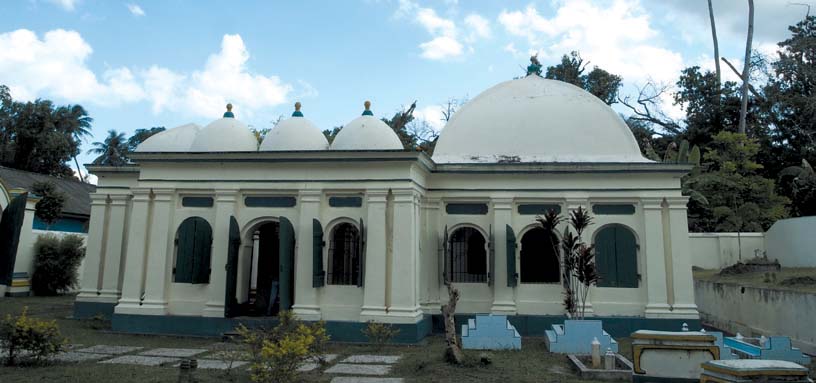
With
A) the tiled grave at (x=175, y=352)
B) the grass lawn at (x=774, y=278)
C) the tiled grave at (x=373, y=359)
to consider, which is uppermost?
the grass lawn at (x=774, y=278)

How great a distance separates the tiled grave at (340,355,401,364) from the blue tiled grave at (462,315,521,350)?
69.6 inches

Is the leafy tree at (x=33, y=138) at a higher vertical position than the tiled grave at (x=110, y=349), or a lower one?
higher

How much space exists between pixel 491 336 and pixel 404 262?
2485 mm

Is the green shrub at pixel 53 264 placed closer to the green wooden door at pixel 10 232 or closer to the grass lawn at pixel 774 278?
the green wooden door at pixel 10 232

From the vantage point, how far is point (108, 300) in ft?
51.8

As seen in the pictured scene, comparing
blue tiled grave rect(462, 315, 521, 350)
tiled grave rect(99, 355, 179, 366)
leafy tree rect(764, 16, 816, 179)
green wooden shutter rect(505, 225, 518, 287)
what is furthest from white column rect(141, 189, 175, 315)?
leafy tree rect(764, 16, 816, 179)

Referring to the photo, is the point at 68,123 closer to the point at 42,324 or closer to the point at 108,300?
the point at 108,300

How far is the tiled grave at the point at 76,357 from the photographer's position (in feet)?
32.4

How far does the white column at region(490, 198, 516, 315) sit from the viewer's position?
13.9m

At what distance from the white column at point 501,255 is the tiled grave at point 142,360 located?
745cm

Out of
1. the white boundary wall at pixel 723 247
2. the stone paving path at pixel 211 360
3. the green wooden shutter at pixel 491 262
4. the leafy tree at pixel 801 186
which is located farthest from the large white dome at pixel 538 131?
the leafy tree at pixel 801 186

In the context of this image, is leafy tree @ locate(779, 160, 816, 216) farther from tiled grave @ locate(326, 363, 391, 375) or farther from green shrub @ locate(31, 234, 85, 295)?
green shrub @ locate(31, 234, 85, 295)

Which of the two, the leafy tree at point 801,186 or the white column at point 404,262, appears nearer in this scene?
the white column at point 404,262

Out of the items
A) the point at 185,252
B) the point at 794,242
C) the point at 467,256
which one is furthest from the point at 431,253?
the point at 794,242
